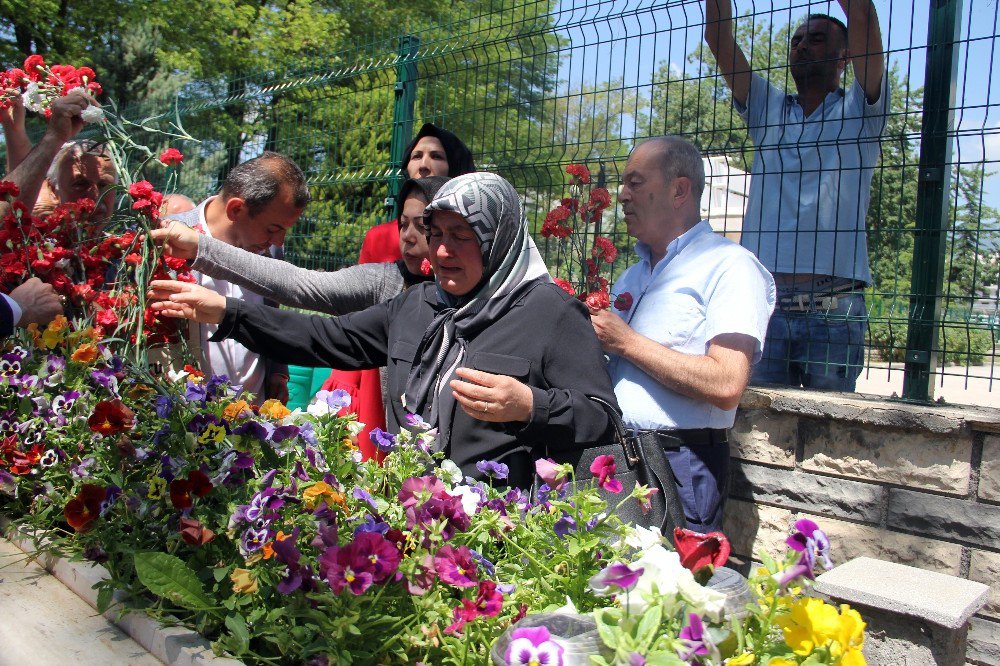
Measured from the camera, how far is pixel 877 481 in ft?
10.0

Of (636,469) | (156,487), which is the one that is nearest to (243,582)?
(156,487)

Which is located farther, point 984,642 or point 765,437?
point 765,437

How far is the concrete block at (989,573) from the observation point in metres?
2.79

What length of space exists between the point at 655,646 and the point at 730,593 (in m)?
0.19

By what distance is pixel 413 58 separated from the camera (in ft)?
15.5

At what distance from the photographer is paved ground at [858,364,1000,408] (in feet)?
9.82

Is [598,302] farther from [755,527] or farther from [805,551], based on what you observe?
[805,551]

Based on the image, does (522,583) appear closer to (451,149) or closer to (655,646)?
(655,646)

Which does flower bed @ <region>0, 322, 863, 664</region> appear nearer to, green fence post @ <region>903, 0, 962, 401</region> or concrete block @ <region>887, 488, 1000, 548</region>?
concrete block @ <region>887, 488, 1000, 548</region>

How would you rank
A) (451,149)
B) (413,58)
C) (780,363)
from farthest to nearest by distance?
(413,58) < (451,149) < (780,363)

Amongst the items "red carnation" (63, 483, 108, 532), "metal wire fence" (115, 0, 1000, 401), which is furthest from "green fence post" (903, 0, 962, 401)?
"red carnation" (63, 483, 108, 532)

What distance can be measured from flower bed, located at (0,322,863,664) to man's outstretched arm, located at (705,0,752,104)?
2226 millimetres

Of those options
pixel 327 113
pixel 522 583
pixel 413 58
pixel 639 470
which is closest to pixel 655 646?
pixel 522 583

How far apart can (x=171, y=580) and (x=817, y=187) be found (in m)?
2.70
